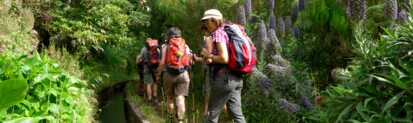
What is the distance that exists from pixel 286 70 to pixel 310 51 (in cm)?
93

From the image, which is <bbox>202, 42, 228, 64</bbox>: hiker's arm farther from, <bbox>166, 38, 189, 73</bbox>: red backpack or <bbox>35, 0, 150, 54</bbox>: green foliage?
<bbox>35, 0, 150, 54</bbox>: green foliage

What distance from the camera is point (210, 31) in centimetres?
539

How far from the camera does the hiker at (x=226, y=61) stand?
5.20m

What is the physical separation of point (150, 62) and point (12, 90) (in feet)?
28.6

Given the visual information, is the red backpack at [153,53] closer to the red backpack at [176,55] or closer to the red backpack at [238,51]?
the red backpack at [176,55]

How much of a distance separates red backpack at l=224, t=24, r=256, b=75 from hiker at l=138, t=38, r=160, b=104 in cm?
475

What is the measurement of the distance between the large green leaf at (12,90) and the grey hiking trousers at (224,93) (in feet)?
12.6

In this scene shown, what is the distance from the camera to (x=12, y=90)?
4.75ft

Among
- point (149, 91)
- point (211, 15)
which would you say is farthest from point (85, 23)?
point (211, 15)

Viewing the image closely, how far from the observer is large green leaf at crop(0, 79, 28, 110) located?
4.67ft

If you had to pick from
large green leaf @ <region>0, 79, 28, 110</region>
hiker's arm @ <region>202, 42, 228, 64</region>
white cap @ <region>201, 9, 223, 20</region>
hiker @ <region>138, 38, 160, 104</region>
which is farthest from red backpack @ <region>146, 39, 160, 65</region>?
large green leaf @ <region>0, 79, 28, 110</region>

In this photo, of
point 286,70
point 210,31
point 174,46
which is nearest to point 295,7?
point 286,70

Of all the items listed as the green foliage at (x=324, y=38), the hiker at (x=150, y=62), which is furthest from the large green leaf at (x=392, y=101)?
the hiker at (x=150, y=62)

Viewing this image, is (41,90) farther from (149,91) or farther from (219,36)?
(149,91)
